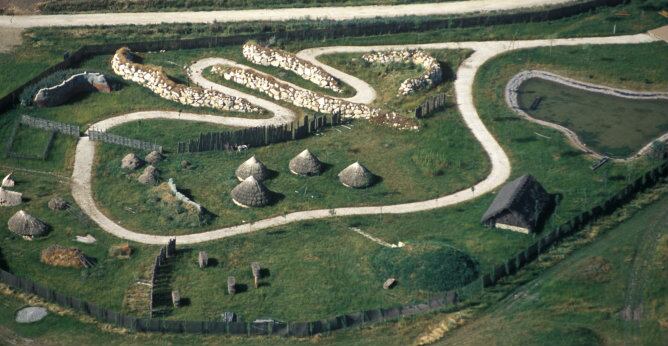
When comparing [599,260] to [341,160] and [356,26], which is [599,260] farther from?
[356,26]

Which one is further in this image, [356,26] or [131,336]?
[356,26]

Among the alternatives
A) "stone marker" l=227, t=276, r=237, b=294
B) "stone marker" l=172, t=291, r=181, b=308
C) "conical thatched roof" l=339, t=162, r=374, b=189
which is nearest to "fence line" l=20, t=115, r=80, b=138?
"conical thatched roof" l=339, t=162, r=374, b=189

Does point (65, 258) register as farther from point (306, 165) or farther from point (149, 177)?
point (306, 165)

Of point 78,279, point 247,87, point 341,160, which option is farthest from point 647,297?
point 247,87

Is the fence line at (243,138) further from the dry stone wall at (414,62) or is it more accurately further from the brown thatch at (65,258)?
the brown thatch at (65,258)

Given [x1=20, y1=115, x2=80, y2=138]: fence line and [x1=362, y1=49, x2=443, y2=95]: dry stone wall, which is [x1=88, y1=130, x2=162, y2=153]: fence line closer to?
[x1=20, y1=115, x2=80, y2=138]: fence line

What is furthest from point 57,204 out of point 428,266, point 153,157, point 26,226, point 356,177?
point 428,266
